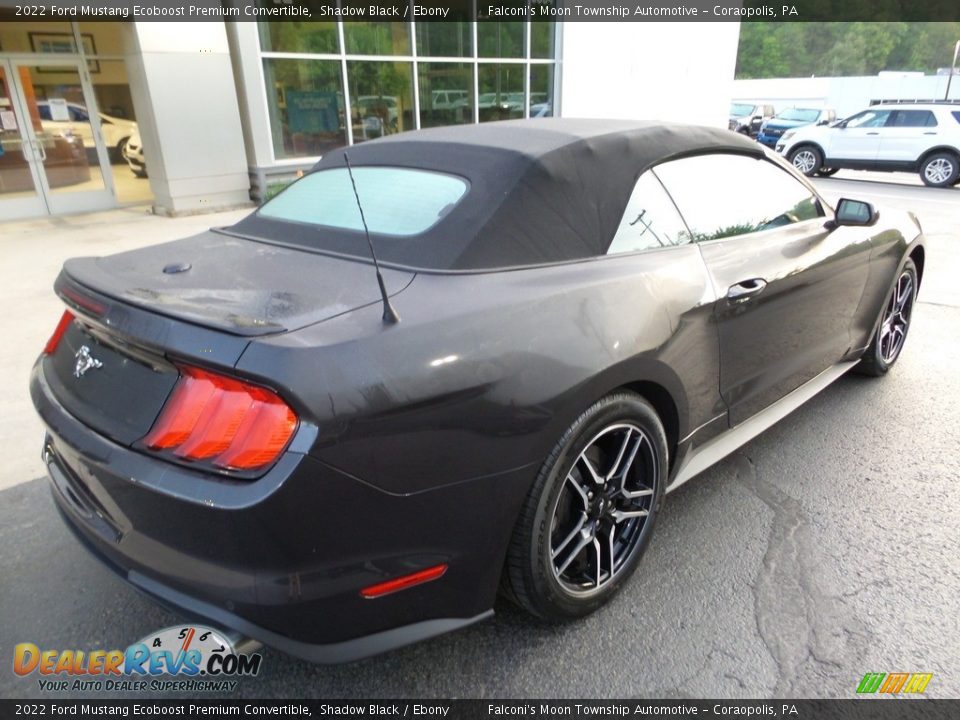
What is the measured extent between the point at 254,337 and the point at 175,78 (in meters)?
10.2

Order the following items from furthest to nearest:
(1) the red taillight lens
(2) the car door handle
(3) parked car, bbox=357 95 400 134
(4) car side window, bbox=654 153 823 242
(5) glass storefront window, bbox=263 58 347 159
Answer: (3) parked car, bbox=357 95 400 134 < (5) glass storefront window, bbox=263 58 347 159 < (4) car side window, bbox=654 153 823 242 < (2) the car door handle < (1) the red taillight lens

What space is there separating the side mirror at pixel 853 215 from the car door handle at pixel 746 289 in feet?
3.01

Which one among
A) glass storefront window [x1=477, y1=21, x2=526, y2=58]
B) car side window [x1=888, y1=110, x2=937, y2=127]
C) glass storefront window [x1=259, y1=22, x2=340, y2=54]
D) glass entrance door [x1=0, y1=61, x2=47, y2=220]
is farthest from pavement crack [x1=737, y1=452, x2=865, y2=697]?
car side window [x1=888, y1=110, x2=937, y2=127]

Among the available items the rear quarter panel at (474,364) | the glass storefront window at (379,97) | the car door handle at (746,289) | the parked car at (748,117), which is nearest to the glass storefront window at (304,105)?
the glass storefront window at (379,97)

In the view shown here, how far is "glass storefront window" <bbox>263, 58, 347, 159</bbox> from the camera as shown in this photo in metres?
11.1

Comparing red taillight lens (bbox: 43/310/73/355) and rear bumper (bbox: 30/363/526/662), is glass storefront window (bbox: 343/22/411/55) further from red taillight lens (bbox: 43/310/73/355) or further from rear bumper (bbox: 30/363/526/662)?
rear bumper (bbox: 30/363/526/662)

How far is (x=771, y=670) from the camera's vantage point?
83.7 inches

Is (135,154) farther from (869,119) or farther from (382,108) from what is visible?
(869,119)

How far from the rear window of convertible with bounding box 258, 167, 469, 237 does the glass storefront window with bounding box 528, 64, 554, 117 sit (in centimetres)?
1237

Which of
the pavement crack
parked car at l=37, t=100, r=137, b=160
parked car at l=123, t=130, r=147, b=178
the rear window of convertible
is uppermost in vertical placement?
the rear window of convertible

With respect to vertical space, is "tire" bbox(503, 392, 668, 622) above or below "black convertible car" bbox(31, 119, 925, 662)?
below

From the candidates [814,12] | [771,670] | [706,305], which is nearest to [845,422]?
[706,305]

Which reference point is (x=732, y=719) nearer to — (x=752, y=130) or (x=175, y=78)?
(x=175, y=78)

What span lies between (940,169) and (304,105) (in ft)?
45.3
